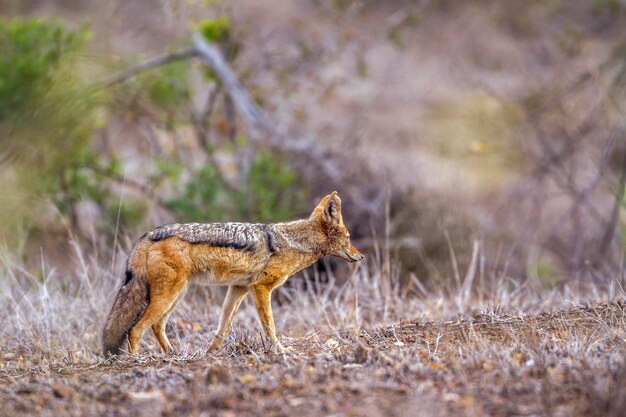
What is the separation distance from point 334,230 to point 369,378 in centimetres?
260

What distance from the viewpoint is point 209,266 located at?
7230mm

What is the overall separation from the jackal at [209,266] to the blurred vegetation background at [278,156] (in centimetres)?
179

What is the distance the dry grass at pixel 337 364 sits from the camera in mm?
5102

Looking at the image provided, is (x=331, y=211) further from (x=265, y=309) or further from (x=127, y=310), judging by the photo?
(x=127, y=310)

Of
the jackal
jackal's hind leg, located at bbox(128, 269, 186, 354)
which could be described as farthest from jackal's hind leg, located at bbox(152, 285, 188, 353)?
jackal's hind leg, located at bbox(128, 269, 186, 354)

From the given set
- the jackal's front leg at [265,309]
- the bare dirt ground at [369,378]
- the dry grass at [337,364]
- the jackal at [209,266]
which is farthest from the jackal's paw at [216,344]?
the jackal's front leg at [265,309]

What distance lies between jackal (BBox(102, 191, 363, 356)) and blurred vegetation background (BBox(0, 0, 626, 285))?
179 cm

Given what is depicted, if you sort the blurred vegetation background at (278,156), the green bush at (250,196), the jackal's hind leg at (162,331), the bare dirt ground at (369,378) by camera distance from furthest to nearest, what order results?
the green bush at (250,196)
the blurred vegetation background at (278,156)
the jackal's hind leg at (162,331)
the bare dirt ground at (369,378)

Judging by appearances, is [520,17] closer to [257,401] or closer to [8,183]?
[8,183]

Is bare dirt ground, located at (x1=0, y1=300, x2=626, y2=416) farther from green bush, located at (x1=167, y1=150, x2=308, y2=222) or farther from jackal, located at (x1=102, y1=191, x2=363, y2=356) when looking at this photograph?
green bush, located at (x1=167, y1=150, x2=308, y2=222)

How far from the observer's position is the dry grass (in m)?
5.10

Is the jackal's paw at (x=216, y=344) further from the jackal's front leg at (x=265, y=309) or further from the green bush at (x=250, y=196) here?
the green bush at (x=250, y=196)

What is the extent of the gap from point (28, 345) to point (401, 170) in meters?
→ 8.30

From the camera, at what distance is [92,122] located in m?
14.1
